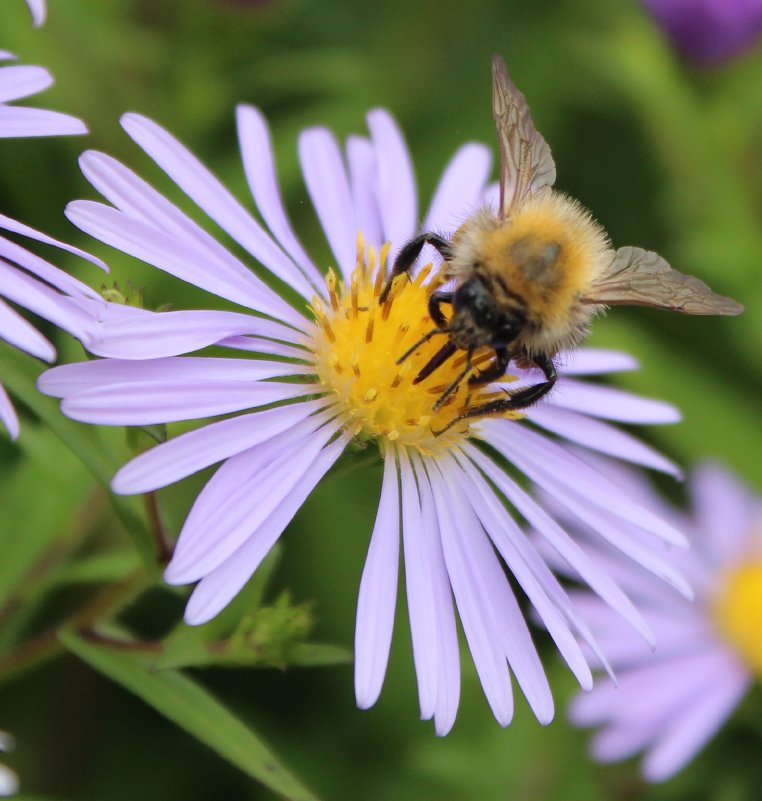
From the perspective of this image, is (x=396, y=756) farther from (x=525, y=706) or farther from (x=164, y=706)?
(x=164, y=706)

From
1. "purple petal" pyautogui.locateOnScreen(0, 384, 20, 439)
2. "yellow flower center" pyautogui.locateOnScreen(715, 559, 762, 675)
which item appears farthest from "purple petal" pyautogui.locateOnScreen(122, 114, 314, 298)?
"yellow flower center" pyautogui.locateOnScreen(715, 559, 762, 675)

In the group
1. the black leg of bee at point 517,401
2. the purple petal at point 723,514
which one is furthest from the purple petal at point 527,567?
the purple petal at point 723,514

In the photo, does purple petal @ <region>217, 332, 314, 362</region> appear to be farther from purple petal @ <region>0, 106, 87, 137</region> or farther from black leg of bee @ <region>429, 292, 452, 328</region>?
purple petal @ <region>0, 106, 87, 137</region>

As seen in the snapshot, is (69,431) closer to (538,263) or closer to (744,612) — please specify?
(538,263)

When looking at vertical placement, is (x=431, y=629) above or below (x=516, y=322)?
below

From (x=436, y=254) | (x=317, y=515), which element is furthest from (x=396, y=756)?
(x=436, y=254)

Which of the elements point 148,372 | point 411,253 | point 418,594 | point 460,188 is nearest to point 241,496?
point 148,372
